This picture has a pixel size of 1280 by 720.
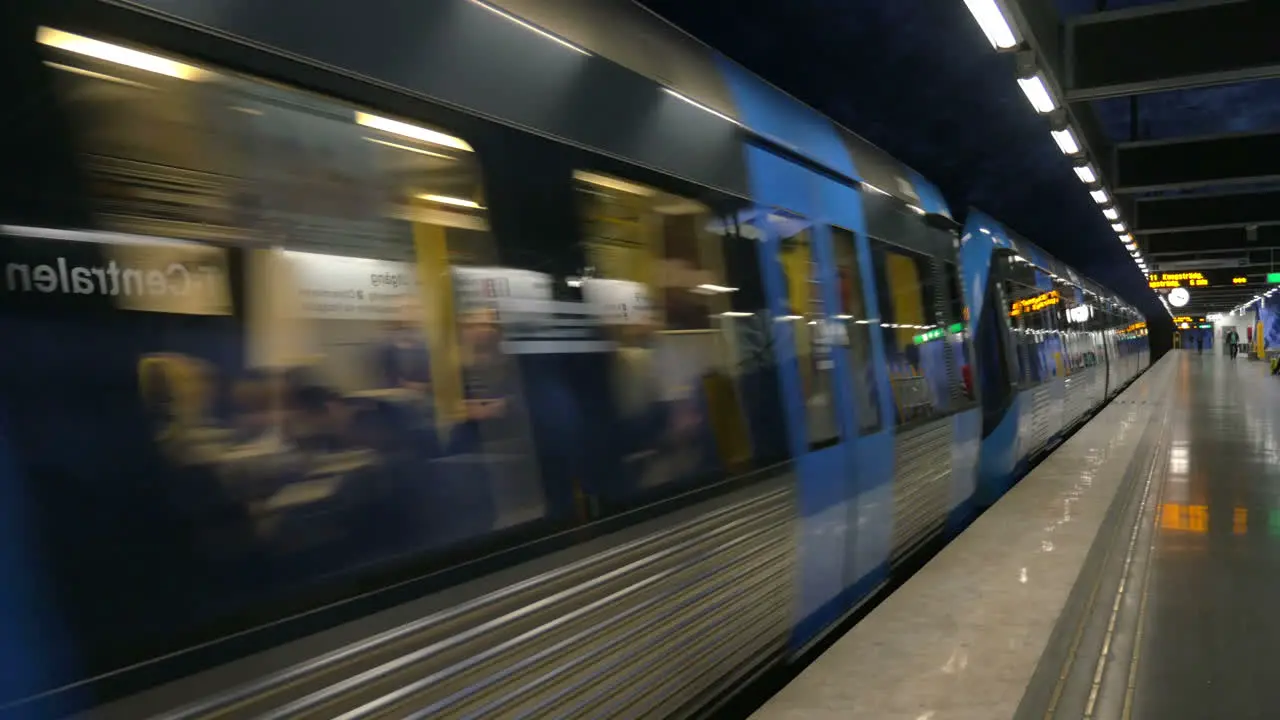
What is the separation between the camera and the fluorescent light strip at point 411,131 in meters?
2.37

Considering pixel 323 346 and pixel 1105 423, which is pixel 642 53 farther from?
pixel 1105 423

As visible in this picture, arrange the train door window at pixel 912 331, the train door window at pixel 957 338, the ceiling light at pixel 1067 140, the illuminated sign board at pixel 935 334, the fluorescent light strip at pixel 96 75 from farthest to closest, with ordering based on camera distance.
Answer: the ceiling light at pixel 1067 140, the train door window at pixel 957 338, the illuminated sign board at pixel 935 334, the train door window at pixel 912 331, the fluorescent light strip at pixel 96 75

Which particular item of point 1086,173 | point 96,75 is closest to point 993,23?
point 96,75

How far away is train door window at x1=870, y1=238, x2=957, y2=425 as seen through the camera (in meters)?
6.15

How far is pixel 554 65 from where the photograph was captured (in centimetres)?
310

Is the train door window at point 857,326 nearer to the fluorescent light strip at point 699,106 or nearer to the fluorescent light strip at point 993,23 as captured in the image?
the fluorescent light strip at point 699,106

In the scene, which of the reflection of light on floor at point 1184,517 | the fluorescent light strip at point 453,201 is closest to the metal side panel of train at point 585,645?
the fluorescent light strip at point 453,201

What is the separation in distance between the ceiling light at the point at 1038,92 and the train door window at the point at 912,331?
2076 millimetres

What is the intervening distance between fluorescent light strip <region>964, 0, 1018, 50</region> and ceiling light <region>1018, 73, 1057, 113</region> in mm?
1143

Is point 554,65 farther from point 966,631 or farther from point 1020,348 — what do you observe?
point 1020,348

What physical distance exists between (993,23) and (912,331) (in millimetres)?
2231

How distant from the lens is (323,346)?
2.16m

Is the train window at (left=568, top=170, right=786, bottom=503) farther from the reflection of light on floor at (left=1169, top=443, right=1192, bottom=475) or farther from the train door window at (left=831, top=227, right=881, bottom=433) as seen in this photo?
the reflection of light on floor at (left=1169, top=443, right=1192, bottom=475)

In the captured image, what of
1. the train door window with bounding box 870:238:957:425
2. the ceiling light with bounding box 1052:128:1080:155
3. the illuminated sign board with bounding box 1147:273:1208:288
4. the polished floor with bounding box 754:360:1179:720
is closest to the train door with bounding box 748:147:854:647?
the polished floor with bounding box 754:360:1179:720
